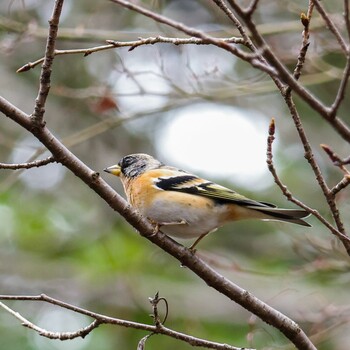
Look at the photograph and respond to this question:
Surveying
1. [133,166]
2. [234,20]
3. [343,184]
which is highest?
[133,166]

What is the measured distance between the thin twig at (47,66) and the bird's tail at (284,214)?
162cm

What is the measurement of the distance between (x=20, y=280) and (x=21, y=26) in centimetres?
367

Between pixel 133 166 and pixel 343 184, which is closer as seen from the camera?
pixel 343 184

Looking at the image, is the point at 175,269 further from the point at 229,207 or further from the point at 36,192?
the point at 229,207

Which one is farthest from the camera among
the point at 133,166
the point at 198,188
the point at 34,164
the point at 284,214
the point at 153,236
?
the point at 133,166

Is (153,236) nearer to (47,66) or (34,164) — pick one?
(34,164)

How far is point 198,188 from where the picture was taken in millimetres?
4633

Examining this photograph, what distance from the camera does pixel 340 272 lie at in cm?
629

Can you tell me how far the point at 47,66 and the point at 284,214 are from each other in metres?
1.81

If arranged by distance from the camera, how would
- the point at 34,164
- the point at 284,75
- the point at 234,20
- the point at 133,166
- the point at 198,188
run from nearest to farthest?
the point at 284,75
the point at 234,20
the point at 34,164
the point at 198,188
the point at 133,166

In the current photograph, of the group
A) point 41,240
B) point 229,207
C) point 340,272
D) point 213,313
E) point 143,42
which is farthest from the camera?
point 41,240

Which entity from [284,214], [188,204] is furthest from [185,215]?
[284,214]

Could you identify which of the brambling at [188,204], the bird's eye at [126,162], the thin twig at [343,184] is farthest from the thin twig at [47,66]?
the bird's eye at [126,162]

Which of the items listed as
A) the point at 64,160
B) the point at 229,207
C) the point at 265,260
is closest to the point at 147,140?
the point at 265,260
